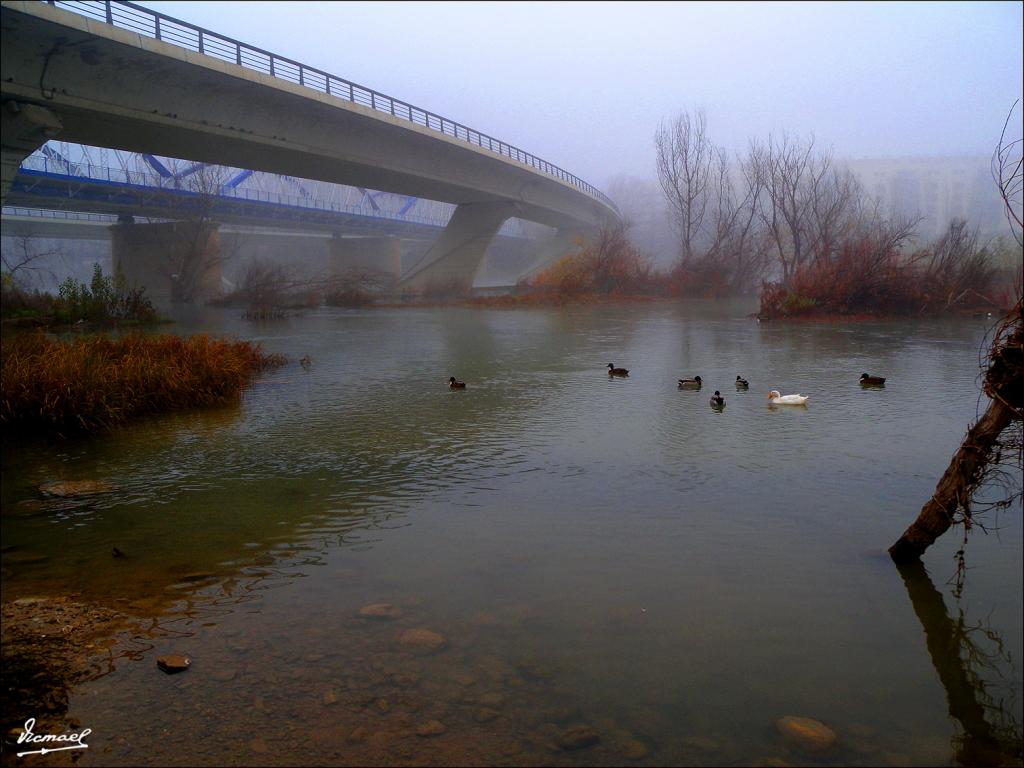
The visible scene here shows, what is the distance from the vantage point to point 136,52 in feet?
86.2

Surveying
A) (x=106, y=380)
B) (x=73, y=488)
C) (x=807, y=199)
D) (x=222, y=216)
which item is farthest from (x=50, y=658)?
(x=222, y=216)

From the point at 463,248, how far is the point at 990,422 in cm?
5392

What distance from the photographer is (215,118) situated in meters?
31.8

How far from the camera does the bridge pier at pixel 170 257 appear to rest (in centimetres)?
5203

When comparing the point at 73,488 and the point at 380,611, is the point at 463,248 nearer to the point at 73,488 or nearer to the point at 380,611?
the point at 73,488

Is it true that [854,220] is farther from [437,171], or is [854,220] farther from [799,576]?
[799,576]

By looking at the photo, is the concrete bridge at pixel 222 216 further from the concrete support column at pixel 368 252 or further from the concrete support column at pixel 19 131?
the concrete support column at pixel 19 131

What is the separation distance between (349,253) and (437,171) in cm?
3843

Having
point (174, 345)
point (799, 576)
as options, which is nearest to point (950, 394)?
point (799, 576)

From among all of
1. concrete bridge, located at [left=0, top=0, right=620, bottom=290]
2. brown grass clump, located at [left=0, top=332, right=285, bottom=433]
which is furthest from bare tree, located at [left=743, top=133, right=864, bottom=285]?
brown grass clump, located at [left=0, top=332, right=285, bottom=433]

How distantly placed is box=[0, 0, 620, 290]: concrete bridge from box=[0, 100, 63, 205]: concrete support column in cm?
4

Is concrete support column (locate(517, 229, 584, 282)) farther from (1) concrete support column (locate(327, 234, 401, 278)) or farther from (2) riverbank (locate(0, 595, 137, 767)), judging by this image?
(2) riverbank (locate(0, 595, 137, 767))

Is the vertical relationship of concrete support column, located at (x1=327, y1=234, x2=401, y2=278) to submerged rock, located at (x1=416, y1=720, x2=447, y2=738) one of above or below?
above

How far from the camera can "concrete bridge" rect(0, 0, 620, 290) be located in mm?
24766
